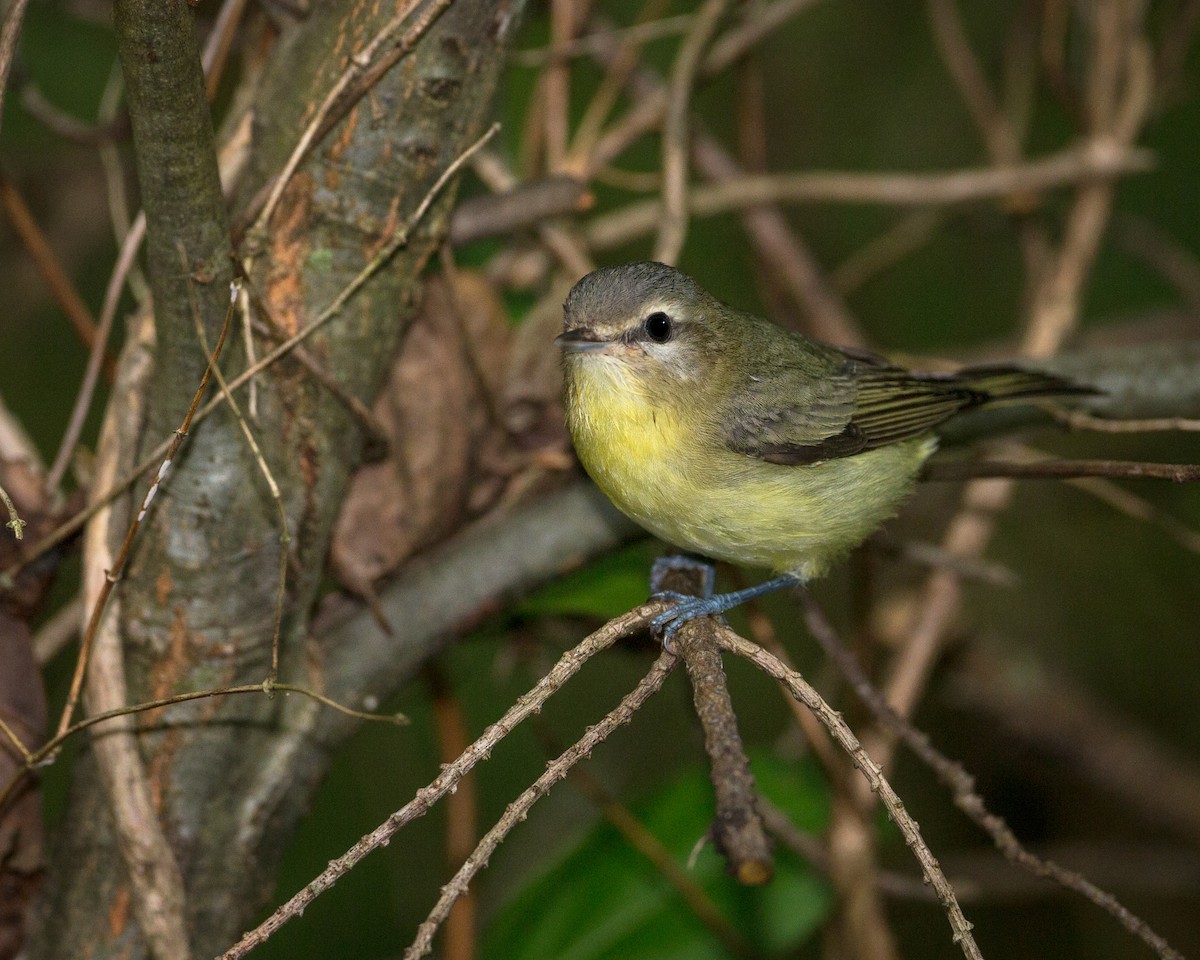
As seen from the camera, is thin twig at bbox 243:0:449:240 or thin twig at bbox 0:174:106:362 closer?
thin twig at bbox 243:0:449:240

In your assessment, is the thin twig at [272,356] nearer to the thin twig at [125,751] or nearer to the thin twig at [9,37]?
the thin twig at [125,751]

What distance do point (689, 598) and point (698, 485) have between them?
0.37 metres

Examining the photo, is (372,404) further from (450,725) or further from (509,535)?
(450,725)

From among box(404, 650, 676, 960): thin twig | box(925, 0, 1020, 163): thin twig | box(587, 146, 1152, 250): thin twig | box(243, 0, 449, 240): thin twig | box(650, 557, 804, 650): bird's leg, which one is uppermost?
box(925, 0, 1020, 163): thin twig

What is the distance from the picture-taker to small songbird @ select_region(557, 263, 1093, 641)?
2854 mm

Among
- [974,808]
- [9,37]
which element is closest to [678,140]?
[9,37]

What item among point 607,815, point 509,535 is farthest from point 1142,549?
point 509,535

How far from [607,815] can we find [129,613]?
5.21 ft

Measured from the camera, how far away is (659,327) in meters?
2.96

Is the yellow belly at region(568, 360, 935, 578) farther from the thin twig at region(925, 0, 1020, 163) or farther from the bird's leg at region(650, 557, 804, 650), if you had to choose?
the thin twig at region(925, 0, 1020, 163)

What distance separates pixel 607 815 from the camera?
3.37 metres

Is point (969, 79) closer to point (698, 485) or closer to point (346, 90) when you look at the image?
point (698, 485)

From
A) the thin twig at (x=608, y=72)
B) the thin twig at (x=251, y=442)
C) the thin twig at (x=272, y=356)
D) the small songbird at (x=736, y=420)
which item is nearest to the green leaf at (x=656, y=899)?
the small songbird at (x=736, y=420)

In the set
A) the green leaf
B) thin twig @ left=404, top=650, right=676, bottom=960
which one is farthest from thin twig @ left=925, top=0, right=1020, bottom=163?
thin twig @ left=404, top=650, right=676, bottom=960
